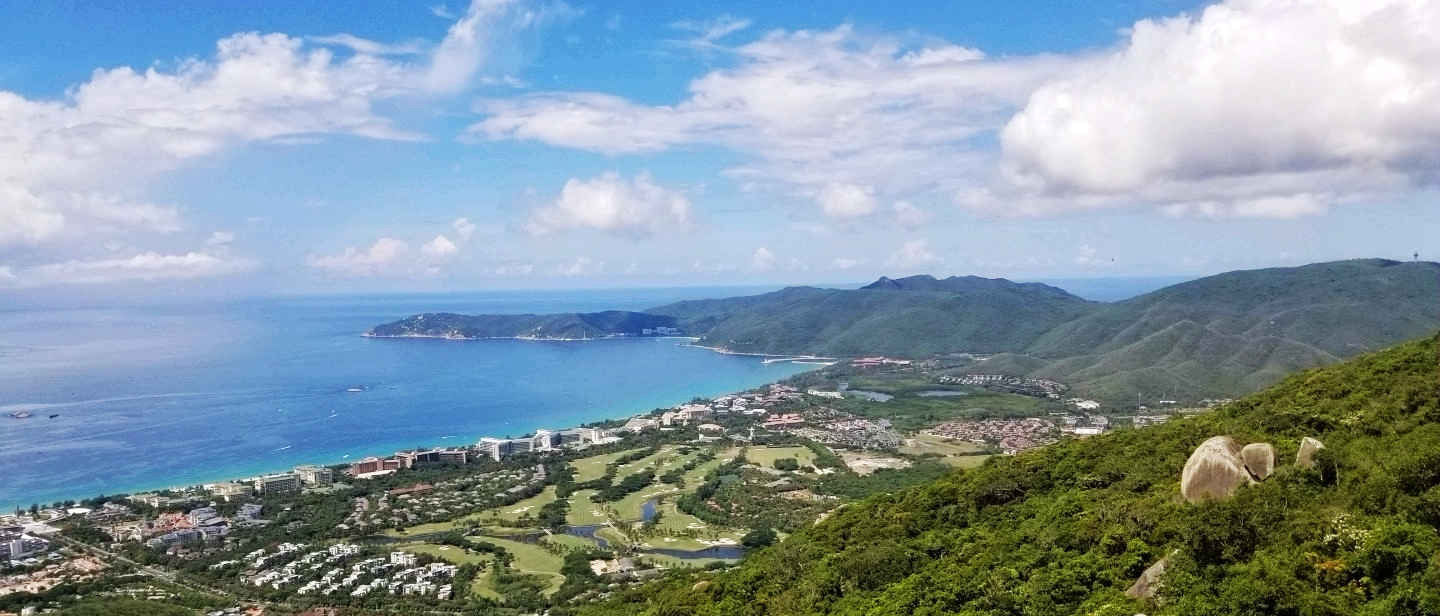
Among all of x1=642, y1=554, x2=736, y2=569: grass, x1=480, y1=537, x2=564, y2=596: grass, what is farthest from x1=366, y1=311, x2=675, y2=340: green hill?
x1=642, y1=554, x2=736, y2=569: grass

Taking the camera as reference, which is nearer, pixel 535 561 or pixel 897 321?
pixel 535 561

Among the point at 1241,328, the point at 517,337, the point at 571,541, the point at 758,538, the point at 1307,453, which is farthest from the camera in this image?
the point at 517,337

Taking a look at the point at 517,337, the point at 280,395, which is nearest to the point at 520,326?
the point at 517,337

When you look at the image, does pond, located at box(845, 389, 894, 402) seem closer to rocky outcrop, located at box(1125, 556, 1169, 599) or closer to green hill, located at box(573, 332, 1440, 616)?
green hill, located at box(573, 332, 1440, 616)

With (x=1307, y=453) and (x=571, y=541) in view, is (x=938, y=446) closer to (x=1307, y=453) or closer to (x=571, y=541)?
(x=571, y=541)

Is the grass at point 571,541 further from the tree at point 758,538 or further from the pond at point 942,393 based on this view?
the pond at point 942,393

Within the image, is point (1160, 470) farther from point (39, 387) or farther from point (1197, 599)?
point (39, 387)

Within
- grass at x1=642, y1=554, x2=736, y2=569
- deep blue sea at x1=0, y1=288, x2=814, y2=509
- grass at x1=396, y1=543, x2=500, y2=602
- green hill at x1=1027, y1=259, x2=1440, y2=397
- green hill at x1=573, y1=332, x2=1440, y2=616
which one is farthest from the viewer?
green hill at x1=1027, y1=259, x2=1440, y2=397
